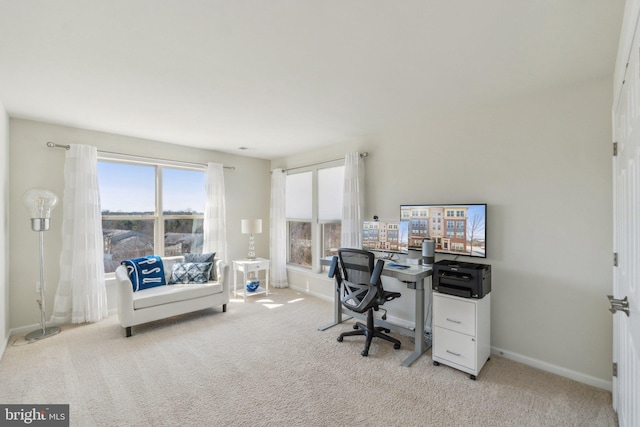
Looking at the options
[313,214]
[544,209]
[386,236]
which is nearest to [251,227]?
[313,214]

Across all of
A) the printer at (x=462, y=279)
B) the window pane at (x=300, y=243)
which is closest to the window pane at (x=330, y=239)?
the window pane at (x=300, y=243)

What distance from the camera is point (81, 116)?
A: 10.7 ft

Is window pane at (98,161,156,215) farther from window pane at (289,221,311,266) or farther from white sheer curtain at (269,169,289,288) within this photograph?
window pane at (289,221,311,266)

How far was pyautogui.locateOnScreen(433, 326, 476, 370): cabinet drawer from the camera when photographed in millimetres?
2471

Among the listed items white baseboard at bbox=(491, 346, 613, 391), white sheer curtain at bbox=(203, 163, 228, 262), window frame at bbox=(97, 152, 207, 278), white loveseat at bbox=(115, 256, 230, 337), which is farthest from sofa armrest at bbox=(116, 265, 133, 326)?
white baseboard at bbox=(491, 346, 613, 391)

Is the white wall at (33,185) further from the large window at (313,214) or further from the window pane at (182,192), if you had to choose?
the large window at (313,214)

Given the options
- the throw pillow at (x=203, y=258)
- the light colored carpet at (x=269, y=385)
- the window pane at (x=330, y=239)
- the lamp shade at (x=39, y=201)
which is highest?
the lamp shade at (x=39, y=201)

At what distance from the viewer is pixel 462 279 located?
257 cm

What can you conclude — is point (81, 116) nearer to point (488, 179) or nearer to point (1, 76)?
point (1, 76)

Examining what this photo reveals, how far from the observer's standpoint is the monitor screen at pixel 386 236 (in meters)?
3.40

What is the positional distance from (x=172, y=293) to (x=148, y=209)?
1.59m

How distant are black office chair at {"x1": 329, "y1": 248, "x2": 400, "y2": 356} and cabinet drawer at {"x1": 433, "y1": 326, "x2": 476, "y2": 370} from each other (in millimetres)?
433

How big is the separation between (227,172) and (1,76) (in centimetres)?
303

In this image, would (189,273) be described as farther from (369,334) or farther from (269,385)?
(369,334)
